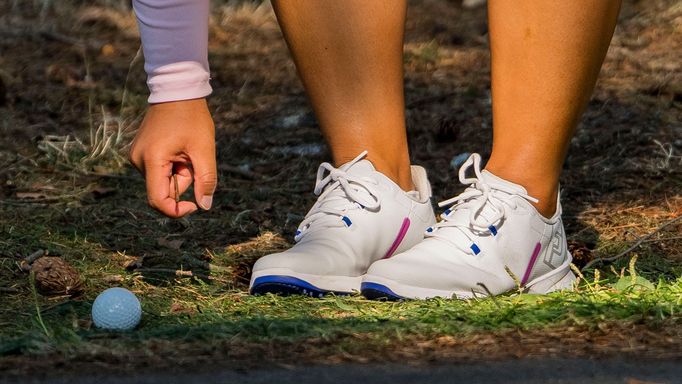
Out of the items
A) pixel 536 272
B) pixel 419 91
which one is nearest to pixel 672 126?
pixel 419 91

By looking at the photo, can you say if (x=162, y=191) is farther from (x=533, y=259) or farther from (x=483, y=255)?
(x=533, y=259)

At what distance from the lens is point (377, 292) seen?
2057 mm

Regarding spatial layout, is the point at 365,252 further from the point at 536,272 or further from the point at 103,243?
the point at 103,243

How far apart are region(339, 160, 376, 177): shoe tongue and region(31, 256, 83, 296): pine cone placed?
0.58m

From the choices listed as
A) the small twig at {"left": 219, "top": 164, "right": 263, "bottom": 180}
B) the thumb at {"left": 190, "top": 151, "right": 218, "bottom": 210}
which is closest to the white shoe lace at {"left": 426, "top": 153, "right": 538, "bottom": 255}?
the thumb at {"left": 190, "top": 151, "right": 218, "bottom": 210}

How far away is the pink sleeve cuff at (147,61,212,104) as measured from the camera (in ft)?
6.82

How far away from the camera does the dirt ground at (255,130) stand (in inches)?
107

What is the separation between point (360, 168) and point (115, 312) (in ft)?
2.00

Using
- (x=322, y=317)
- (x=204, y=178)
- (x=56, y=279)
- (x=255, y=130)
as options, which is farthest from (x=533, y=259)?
(x=255, y=130)

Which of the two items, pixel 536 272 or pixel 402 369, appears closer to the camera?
pixel 402 369

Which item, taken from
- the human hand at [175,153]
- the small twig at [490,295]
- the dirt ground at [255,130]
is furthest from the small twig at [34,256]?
the small twig at [490,295]

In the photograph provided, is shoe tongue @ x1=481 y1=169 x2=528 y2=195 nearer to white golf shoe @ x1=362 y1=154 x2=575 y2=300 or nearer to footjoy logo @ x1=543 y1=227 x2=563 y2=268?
white golf shoe @ x1=362 y1=154 x2=575 y2=300

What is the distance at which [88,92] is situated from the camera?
417 cm

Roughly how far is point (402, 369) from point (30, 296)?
0.94 metres
